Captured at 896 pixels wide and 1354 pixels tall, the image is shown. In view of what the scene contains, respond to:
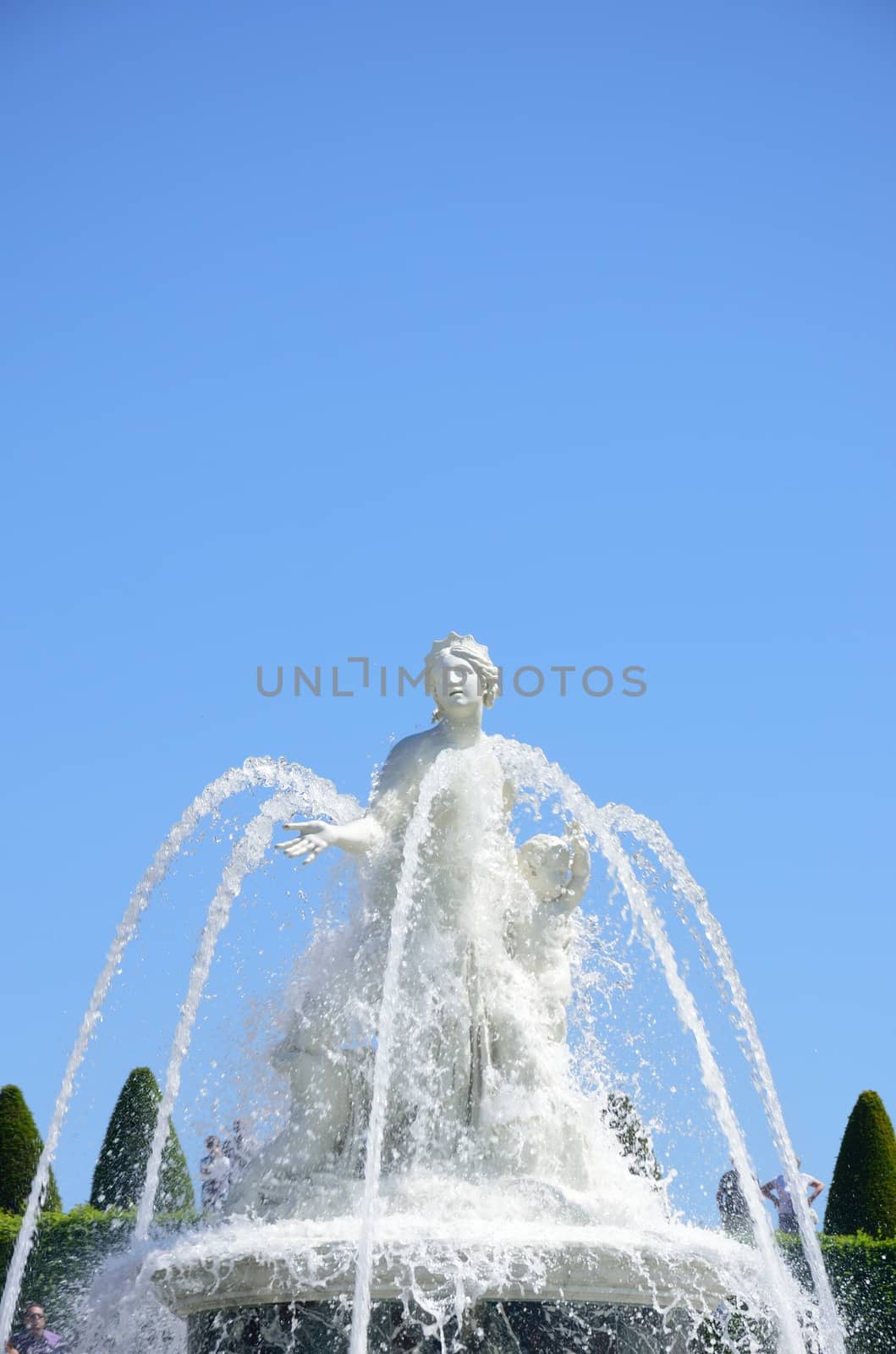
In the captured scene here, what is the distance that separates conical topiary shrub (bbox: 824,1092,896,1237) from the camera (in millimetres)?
16734

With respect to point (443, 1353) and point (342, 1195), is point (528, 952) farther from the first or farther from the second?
point (443, 1353)

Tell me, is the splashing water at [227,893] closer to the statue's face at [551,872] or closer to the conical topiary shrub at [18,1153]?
the statue's face at [551,872]

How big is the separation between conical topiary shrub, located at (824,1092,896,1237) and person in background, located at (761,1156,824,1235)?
33 centimetres

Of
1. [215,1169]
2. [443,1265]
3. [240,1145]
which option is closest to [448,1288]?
[443,1265]

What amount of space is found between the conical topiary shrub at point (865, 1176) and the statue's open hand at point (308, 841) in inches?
429

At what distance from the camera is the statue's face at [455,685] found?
9.72 meters

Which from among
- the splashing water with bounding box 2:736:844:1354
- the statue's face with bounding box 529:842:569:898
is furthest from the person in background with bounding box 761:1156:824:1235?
the statue's face with bounding box 529:842:569:898

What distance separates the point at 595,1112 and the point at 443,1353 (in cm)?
214

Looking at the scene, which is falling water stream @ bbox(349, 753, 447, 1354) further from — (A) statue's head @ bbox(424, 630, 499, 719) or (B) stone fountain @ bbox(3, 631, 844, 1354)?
(A) statue's head @ bbox(424, 630, 499, 719)

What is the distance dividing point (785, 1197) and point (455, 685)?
8.71m

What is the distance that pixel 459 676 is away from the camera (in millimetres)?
9750

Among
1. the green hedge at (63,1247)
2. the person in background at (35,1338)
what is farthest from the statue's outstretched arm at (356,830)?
the green hedge at (63,1247)

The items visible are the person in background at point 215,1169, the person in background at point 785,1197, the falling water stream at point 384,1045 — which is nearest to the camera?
the falling water stream at point 384,1045

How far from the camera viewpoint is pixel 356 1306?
274 inches
